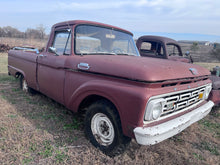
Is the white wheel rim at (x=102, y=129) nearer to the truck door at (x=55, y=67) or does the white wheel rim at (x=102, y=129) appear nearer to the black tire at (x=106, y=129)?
the black tire at (x=106, y=129)

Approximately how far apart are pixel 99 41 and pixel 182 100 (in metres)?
1.80

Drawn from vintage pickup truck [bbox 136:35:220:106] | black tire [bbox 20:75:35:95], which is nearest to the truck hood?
black tire [bbox 20:75:35:95]

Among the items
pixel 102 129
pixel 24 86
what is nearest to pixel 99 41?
pixel 102 129

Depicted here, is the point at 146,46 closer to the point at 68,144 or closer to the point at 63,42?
the point at 63,42

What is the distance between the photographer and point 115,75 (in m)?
2.17

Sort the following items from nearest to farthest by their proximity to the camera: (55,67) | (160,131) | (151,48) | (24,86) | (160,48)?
1. (160,131)
2. (55,67)
3. (24,86)
4. (160,48)
5. (151,48)

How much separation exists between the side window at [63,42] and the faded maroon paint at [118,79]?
0.12 m

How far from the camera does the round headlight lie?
192 centimetres

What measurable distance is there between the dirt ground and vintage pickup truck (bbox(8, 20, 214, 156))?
29cm

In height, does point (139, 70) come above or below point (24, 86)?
above

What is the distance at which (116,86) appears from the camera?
212 centimetres

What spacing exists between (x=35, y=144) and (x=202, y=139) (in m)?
2.84

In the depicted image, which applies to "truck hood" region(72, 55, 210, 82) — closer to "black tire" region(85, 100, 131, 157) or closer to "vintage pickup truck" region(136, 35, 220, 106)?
"black tire" region(85, 100, 131, 157)

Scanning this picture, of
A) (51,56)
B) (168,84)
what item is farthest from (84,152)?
(51,56)
